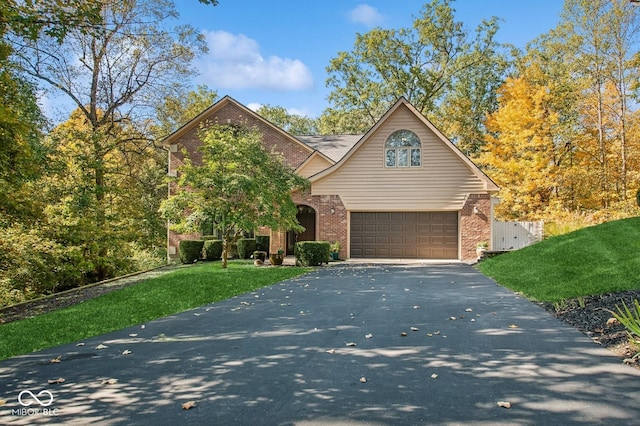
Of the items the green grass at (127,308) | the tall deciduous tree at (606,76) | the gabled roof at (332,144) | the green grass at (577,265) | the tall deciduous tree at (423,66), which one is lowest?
the green grass at (127,308)

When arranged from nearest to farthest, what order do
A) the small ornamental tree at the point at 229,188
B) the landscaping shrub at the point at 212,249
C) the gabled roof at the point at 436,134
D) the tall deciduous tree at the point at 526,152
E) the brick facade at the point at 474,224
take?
the small ornamental tree at the point at 229,188 < the gabled roof at the point at 436,134 < the brick facade at the point at 474,224 < the landscaping shrub at the point at 212,249 < the tall deciduous tree at the point at 526,152

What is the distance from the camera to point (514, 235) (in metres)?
19.3

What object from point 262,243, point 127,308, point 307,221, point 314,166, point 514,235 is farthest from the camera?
point 314,166

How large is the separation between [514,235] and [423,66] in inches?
770

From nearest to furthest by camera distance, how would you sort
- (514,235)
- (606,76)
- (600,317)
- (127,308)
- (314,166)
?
(600,317), (127,308), (514,235), (314,166), (606,76)

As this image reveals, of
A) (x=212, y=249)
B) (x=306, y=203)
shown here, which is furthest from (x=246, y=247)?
(x=306, y=203)

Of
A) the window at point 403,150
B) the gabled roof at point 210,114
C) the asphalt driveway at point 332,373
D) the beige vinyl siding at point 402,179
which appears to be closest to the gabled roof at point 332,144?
the gabled roof at point 210,114

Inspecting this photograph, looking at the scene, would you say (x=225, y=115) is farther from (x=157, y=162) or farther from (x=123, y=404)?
(x=123, y=404)

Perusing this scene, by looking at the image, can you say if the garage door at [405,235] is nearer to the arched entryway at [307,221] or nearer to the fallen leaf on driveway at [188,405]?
the arched entryway at [307,221]

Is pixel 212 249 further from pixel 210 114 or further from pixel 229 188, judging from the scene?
pixel 210 114

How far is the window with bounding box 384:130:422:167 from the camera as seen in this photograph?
63.7ft

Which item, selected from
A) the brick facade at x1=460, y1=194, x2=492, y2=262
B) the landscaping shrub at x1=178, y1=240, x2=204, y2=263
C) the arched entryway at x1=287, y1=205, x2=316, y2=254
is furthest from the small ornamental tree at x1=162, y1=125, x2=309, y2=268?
the brick facade at x1=460, y1=194, x2=492, y2=262

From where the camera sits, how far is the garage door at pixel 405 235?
1930 cm

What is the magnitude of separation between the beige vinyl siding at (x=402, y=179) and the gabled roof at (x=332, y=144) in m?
2.13
